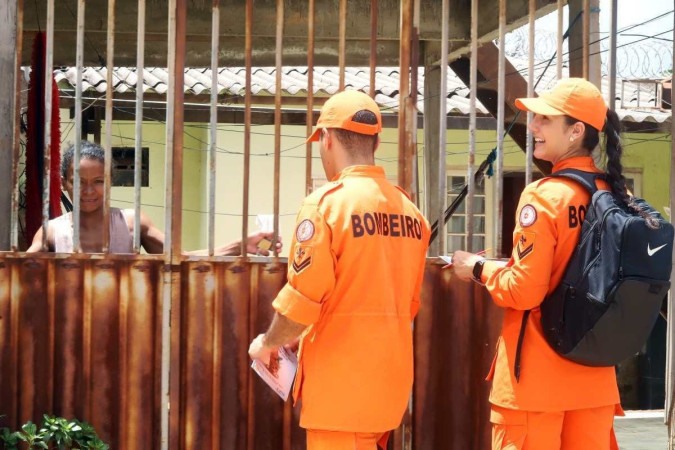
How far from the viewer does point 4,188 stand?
4508 millimetres

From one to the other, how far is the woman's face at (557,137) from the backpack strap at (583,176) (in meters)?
0.12

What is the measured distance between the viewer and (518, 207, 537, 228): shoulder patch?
12.1 feet

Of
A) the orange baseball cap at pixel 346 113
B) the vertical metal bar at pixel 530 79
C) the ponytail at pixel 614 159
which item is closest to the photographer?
the orange baseball cap at pixel 346 113

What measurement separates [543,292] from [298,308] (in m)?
0.96

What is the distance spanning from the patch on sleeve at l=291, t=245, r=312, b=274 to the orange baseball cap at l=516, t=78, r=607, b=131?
1.10 metres

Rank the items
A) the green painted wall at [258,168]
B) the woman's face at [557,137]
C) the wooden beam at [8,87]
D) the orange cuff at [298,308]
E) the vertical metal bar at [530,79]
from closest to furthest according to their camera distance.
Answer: the orange cuff at [298,308]
the woman's face at [557,137]
the wooden beam at [8,87]
the vertical metal bar at [530,79]
the green painted wall at [258,168]

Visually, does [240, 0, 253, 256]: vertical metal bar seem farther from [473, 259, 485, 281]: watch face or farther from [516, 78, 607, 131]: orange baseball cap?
[516, 78, 607, 131]: orange baseball cap

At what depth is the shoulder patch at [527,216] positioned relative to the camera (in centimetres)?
370

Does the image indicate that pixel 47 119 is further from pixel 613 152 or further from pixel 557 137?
pixel 613 152

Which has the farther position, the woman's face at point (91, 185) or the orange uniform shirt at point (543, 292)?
the woman's face at point (91, 185)

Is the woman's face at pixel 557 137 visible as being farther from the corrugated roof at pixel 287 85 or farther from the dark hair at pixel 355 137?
the corrugated roof at pixel 287 85

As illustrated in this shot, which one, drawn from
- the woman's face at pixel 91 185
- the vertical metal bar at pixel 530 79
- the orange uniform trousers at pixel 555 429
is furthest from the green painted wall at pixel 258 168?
the orange uniform trousers at pixel 555 429

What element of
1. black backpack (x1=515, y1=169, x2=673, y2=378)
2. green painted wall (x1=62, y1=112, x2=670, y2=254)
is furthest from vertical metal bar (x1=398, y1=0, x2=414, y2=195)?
green painted wall (x1=62, y1=112, x2=670, y2=254)

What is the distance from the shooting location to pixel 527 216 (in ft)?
12.2
